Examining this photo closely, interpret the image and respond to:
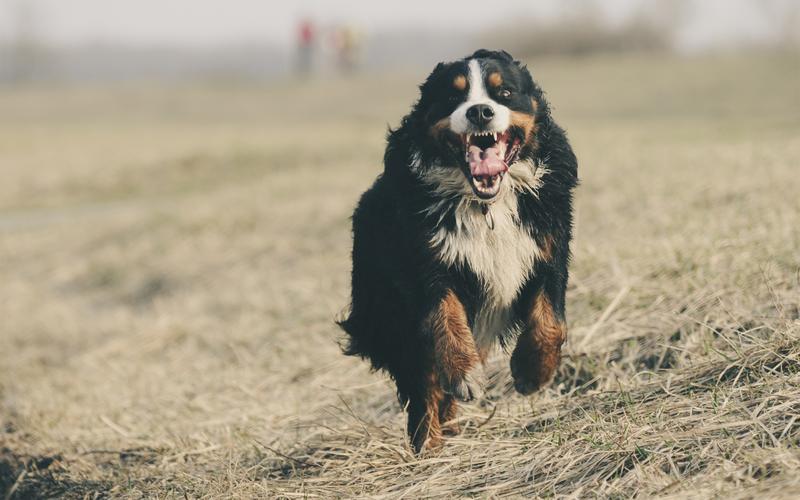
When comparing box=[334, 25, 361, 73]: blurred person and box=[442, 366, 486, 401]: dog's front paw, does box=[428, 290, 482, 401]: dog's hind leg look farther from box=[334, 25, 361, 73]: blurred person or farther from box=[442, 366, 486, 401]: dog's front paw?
box=[334, 25, 361, 73]: blurred person

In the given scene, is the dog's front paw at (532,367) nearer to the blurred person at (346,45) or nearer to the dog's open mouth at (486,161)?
the dog's open mouth at (486,161)

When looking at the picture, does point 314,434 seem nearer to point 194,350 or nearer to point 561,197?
point 561,197

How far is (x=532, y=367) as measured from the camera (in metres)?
3.87

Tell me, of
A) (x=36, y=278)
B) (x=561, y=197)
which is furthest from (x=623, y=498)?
(x=36, y=278)

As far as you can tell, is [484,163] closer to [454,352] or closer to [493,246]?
[493,246]

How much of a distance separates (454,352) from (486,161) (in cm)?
74

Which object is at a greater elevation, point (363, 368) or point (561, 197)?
point (561, 197)

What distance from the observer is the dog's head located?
148 inches

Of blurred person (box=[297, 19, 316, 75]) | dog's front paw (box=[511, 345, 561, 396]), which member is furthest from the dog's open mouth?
blurred person (box=[297, 19, 316, 75])

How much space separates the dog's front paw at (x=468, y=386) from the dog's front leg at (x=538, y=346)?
0.17 m

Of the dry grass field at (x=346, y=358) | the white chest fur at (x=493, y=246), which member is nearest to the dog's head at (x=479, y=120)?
the white chest fur at (x=493, y=246)

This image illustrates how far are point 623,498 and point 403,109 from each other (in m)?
31.8

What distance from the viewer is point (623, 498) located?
3.26m

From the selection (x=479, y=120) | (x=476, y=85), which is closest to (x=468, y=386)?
(x=479, y=120)
